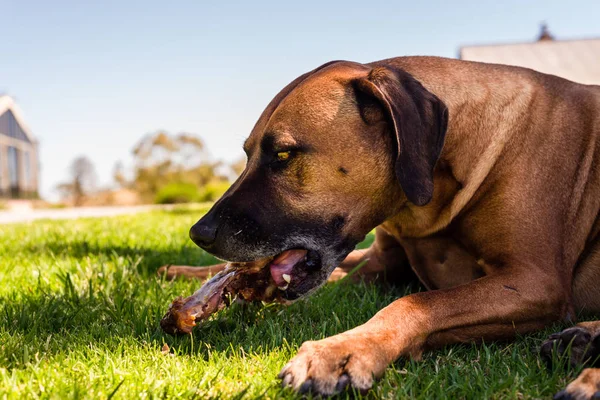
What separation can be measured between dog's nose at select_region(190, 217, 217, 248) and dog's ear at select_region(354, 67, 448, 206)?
31.1 inches

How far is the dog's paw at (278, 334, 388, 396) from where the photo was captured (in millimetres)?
1812

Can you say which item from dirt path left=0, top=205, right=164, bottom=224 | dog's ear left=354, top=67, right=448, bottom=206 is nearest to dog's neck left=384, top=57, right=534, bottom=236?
dog's ear left=354, top=67, right=448, bottom=206

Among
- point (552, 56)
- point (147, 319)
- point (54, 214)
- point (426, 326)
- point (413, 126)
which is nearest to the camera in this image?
point (426, 326)

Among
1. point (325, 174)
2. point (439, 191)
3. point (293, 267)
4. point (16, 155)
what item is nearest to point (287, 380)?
point (293, 267)

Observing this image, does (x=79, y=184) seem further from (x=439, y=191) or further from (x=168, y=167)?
(x=439, y=191)

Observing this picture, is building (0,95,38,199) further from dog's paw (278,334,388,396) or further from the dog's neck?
dog's paw (278,334,388,396)

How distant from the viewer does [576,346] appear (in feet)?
6.84

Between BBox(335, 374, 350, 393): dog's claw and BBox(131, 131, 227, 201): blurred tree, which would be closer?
BBox(335, 374, 350, 393): dog's claw

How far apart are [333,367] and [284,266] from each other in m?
0.77

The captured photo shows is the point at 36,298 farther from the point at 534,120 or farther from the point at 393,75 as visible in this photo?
the point at 534,120

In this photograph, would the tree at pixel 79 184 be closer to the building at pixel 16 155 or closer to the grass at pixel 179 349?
the building at pixel 16 155

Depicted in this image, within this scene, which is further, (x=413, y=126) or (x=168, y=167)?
(x=168, y=167)

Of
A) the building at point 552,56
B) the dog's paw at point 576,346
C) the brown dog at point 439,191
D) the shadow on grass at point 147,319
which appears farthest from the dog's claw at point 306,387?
the building at point 552,56

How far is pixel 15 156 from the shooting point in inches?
1154
